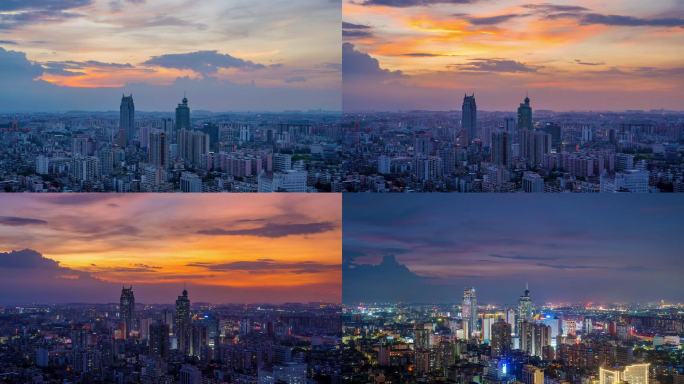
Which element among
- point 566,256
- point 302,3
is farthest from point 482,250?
point 302,3

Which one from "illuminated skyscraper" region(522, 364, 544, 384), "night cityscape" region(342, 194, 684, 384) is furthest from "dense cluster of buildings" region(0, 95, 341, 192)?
"illuminated skyscraper" region(522, 364, 544, 384)

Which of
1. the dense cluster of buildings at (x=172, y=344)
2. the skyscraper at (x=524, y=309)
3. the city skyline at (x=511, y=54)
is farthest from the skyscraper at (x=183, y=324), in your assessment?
the skyscraper at (x=524, y=309)

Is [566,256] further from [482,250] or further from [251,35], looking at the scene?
[251,35]

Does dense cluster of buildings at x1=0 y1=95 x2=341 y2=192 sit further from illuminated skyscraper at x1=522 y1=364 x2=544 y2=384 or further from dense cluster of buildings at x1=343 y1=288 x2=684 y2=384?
illuminated skyscraper at x1=522 y1=364 x2=544 y2=384

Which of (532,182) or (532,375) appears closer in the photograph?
(532,375)

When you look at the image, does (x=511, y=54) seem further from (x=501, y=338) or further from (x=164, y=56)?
(x=164, y=56)

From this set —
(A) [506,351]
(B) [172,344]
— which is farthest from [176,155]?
(A) [506,351]

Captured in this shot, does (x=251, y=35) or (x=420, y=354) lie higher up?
(x=251, y=35)
